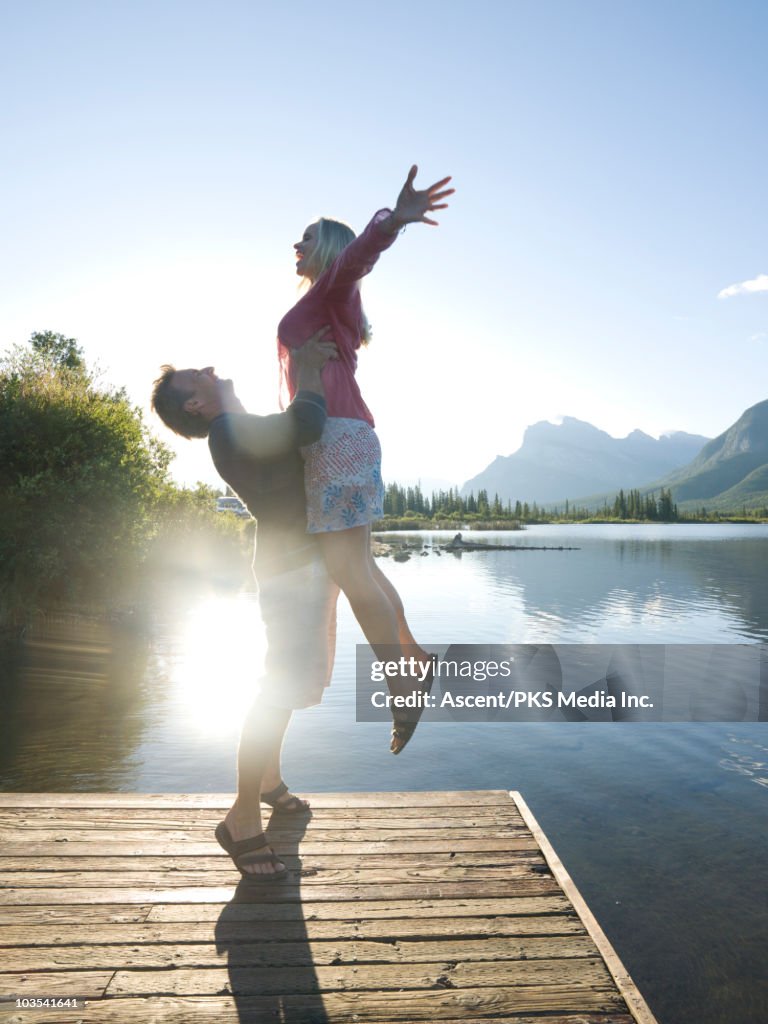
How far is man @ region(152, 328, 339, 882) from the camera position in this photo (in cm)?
353

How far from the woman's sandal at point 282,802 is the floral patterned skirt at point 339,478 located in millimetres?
1920

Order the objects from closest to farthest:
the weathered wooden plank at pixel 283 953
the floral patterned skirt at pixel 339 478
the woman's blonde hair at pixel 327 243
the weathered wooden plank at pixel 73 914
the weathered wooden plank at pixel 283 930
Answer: the weathered wooden plank at pixel 283 953, the weathered wooden plank at pixel 283 930, the weathered wooden plank at pixel 73 914, the floral patterned skirt at pixel 339 478, the woman's blonde hair at pixel 327 243

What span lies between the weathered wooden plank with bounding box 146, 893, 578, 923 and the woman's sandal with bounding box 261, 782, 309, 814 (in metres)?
1.14

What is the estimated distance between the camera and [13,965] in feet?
9.18

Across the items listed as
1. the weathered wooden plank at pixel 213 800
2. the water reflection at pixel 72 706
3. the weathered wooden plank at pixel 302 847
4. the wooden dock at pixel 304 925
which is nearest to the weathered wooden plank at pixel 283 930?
the wooden dock at pixel 304 925

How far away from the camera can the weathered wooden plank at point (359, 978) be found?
2691 mm

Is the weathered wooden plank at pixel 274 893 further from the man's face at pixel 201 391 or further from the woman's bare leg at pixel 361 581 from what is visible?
the man's face at pixel 201 391

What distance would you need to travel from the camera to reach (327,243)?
149 inches

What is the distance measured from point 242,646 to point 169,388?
15.3m

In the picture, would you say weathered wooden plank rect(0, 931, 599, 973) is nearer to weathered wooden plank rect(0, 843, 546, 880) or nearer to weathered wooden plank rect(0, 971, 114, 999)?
weathered wooden plank rect(0, 971, 114, 999)

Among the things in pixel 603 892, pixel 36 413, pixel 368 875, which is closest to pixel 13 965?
pixel 368 875

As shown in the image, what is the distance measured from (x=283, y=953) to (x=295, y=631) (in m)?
1.38

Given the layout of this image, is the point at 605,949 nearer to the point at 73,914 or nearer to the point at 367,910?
the point at 367,910

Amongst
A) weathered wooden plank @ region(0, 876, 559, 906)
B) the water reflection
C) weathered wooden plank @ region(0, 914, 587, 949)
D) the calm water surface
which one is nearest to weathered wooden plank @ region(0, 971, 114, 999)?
weathered wooden plank @ region(0, 914, 587, 949)
